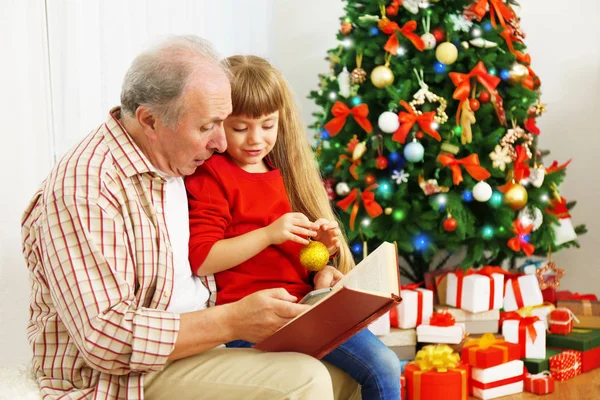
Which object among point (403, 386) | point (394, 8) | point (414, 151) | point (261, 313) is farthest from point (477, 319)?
point (261, 313)

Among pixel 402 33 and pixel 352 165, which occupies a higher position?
pixel 402 33

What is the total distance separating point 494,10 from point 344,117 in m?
0.75

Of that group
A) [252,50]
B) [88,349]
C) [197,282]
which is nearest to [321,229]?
[197,282]

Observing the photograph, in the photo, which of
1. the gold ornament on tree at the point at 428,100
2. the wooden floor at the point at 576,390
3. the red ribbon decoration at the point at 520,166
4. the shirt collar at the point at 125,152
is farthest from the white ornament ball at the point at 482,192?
the shirt collar at the point at 125,152

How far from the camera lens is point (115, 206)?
4.25 feet

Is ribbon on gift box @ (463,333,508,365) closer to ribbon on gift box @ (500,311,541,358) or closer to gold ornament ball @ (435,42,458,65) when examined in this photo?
ribbon on gift box @ (500,311,541,358)

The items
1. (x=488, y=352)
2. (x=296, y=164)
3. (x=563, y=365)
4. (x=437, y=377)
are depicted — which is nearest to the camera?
(x=296, y=164)

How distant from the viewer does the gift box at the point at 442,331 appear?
2.59 meters

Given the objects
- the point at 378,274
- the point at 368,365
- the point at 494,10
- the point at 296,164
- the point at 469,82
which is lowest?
the point at 368,365

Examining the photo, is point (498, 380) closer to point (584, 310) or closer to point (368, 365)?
point (584, 310)

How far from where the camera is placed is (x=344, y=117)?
9.23 ft

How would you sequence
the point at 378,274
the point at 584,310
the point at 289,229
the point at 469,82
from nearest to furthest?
the point at 378,274, the point at 289,229, the point at 469,82, the point at 584,310

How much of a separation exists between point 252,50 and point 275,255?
2151 millimetres

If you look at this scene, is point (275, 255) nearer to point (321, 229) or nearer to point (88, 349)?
point (321, 229)
